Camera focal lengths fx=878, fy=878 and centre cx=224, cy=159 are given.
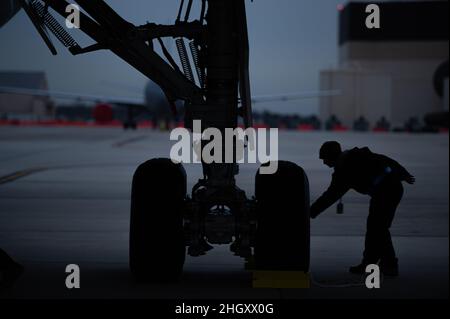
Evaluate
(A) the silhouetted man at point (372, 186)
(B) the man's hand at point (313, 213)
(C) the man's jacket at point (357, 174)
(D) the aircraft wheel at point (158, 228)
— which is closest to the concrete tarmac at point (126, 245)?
(D) the aircraft wheel at point (158, 228)

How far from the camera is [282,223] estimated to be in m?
7.26

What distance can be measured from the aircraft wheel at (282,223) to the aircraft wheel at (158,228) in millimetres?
664

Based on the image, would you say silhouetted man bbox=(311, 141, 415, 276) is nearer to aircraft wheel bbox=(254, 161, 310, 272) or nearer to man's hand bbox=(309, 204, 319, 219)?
man's hand bbox=(309, 204, 319, 219)

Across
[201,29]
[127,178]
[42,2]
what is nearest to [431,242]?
[201,29]

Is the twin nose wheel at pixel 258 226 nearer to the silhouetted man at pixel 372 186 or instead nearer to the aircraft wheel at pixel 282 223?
the aircraft wheel at pixel 282 223

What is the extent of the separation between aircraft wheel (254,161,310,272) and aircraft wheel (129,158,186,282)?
2.18ft

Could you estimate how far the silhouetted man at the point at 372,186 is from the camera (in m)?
7.61

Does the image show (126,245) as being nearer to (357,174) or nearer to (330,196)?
(330,196)

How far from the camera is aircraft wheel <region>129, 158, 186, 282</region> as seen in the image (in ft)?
23.9

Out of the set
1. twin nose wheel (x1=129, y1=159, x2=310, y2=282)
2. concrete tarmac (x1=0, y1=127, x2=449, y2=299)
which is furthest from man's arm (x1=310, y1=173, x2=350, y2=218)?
concrete tarmac (x1=0, y1=127, x2=449, y2=299)

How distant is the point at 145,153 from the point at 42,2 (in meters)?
25.1

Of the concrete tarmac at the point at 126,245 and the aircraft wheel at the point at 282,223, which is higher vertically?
the aircraft wheel at the point at 282,223

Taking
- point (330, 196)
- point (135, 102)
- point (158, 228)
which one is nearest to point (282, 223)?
point (330, 196)

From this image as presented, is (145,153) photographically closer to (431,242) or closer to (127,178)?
(127,178)
